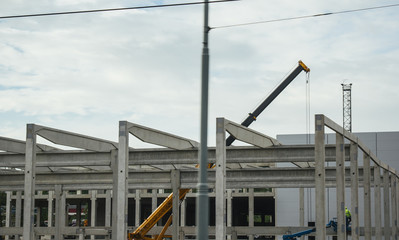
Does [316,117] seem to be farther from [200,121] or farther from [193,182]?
[193,182]

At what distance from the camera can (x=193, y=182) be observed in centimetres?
Result: 3170

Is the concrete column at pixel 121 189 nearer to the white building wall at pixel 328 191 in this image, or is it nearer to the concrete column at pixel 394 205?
the concrete column at pixel 394 205

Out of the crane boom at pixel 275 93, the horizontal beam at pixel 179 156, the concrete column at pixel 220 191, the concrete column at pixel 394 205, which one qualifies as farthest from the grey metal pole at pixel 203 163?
the concrete column at pixel 394 205

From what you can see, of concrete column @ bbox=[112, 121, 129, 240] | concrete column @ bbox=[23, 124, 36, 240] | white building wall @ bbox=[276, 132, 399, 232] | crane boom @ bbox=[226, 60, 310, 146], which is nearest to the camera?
concrete column @ bbox=[112, 121, 129, 240]

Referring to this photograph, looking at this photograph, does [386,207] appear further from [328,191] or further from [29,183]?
[29,183]

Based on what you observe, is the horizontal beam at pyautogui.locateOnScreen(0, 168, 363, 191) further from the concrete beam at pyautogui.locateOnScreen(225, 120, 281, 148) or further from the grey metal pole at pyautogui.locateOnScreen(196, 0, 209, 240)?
the grey metal pole at pyautogui.locateOnScreen(196, 0, 209, 240)

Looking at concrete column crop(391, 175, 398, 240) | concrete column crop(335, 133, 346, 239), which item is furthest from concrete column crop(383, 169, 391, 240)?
concrete column crop(335, 133, 346, 239)

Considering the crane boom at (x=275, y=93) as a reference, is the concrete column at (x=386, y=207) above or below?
below

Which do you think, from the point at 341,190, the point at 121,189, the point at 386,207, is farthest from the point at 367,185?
the point at 121,189

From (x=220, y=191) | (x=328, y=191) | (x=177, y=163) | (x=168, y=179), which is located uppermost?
(x=177, y=163)

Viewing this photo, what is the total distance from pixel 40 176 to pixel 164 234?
331 inches

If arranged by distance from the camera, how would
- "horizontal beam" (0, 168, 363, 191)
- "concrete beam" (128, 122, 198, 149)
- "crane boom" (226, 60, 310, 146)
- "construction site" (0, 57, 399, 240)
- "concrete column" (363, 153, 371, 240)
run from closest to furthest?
"construction site" (0, 57, 399, 240), "concrete beam" (128, 122, 198, 149), "horizontal beam" (0, 168, 363, 191), "concrete column" (363, 153, 371, 240), "crane boom" (226, 60, 310, 146)

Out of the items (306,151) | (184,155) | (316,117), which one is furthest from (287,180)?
(316,117)

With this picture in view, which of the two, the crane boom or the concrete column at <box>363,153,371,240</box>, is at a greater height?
the crane boom
